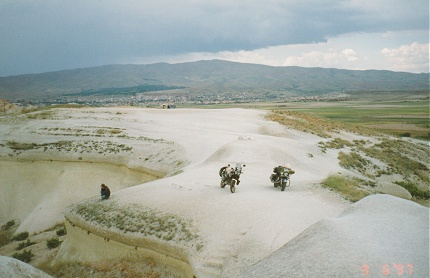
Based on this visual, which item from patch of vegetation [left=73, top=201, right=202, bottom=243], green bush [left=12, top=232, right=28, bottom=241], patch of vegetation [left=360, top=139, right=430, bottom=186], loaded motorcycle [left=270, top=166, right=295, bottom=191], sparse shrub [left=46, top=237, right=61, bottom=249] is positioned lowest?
green bush [left=12, top=232, right=28, bottom=241]

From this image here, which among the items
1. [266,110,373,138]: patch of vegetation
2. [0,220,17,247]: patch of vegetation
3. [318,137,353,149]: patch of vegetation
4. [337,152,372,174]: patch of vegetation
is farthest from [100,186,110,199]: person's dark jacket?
[266,110,373,138]: patch of vegetation

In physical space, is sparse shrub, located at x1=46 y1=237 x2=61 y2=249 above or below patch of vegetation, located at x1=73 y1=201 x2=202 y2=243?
below

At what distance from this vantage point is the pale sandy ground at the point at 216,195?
508 inches

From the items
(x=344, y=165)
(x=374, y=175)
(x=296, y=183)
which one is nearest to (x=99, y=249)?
(x=296, y=183)

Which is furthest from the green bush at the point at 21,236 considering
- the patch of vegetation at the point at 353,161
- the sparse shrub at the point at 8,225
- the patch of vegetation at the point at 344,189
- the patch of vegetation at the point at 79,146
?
the patch of vegetation at the point at 353,161

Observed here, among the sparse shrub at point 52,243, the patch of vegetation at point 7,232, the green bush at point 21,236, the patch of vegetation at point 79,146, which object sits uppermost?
the patch of vegetation at point 79,146

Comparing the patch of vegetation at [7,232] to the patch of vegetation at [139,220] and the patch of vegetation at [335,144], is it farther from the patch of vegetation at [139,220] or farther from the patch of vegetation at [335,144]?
the patch of vegetation at [335,144]

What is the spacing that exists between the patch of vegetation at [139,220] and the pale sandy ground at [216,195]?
0.41m

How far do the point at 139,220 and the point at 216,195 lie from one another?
4.38 metres

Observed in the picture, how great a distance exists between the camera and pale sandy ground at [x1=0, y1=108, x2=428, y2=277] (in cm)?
1291

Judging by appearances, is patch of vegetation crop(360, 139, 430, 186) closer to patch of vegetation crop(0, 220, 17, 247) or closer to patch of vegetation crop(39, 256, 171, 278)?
patch of vegetation crop(39, 256, 171, 278)

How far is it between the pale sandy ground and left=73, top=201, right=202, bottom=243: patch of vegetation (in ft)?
1.35

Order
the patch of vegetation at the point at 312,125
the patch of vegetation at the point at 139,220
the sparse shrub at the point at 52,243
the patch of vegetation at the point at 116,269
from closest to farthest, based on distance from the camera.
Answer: the patch of vegetation at the point at 116,269
the patch of vegetation at the point at 139,220
the sparse shrub at the point at 52,243
the patch of vegetation at the point at 312,125

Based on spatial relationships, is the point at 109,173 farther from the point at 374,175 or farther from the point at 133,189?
the point at 374,175
